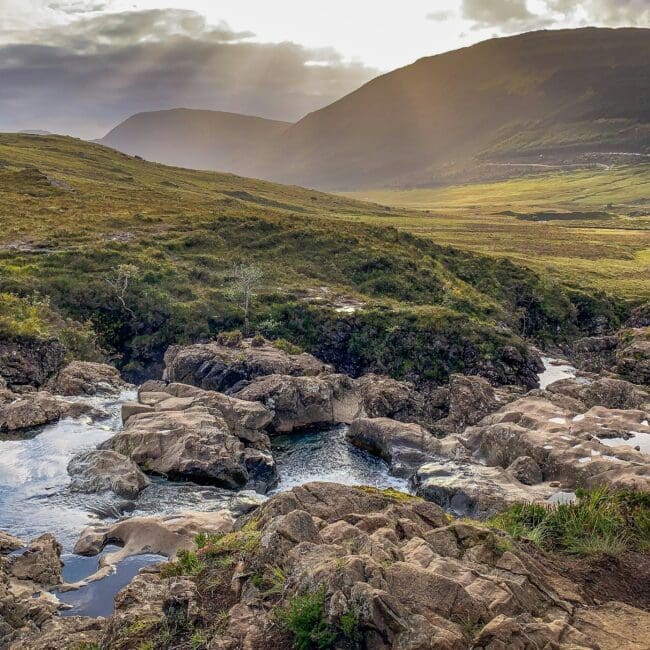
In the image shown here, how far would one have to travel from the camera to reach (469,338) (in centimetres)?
6425

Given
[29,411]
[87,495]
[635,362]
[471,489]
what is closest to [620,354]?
[635,362]

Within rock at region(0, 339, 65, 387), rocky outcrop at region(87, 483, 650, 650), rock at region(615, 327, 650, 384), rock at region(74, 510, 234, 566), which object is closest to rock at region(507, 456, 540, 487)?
rocky outcrop at region(87, 483, 650, 650)

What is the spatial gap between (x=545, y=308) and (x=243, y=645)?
256 ft

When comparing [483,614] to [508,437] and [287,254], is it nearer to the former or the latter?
[508,437]

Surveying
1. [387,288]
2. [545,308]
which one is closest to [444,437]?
[387,288]

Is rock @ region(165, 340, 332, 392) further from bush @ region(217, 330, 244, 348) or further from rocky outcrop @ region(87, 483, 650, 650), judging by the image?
rocky outcrop @ region(87, 483, 650, 650)

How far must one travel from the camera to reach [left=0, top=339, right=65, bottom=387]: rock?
51969 millimetres

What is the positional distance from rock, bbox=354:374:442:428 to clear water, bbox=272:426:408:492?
3.95 metres

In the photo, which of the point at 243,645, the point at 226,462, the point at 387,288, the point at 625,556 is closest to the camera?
the point at 243,645

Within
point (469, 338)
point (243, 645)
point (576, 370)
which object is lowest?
point (576, 370)

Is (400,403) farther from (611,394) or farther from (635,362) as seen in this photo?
(635,362)

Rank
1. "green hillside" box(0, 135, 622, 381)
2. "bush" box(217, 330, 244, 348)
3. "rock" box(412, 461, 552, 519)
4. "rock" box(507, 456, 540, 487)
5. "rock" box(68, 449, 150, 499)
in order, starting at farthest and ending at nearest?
"green hillside" box(0, 135, 622, 381) → "bush" box(217, 330, 244, 348) → "rock" box(507, 456, 540, 487) → "rock" box(68, 449, 150, 499) → "rock" box(412, 461, 552, 519)

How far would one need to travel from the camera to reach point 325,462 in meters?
43.5

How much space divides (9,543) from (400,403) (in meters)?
32.7
